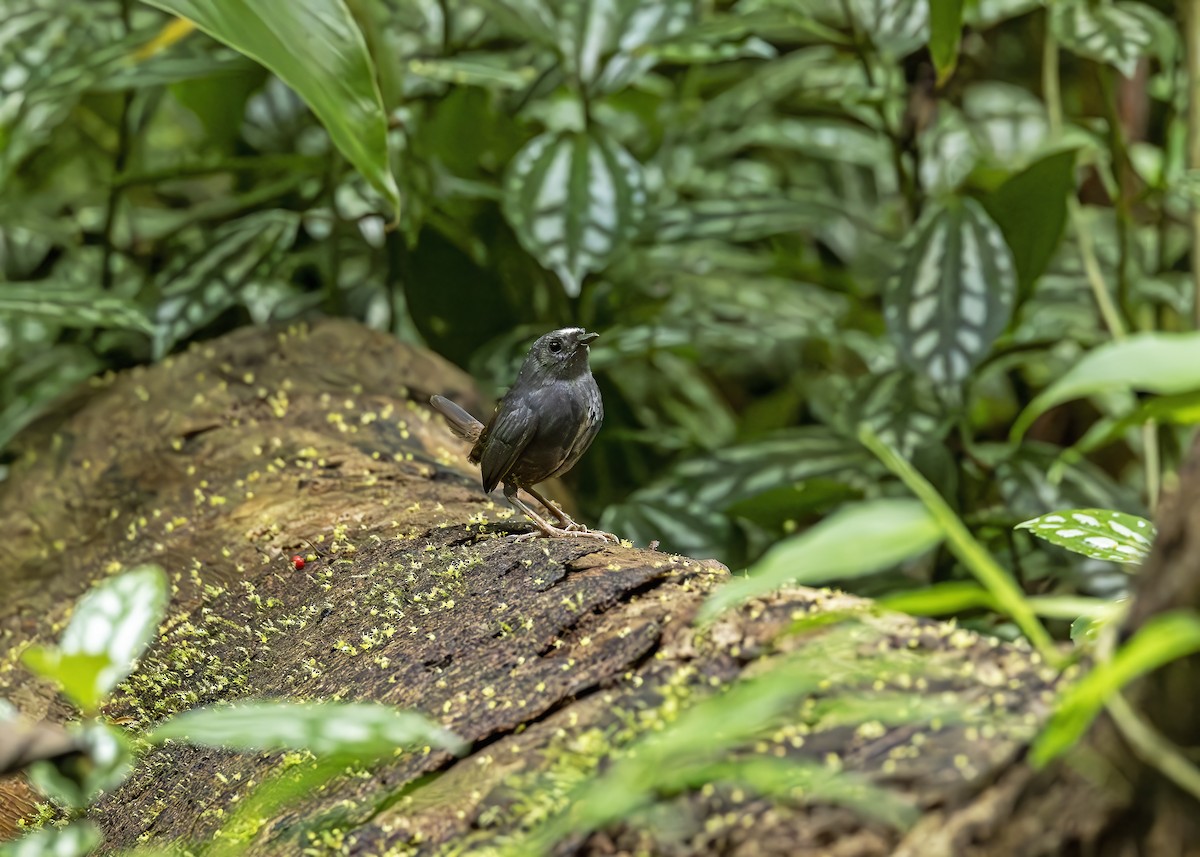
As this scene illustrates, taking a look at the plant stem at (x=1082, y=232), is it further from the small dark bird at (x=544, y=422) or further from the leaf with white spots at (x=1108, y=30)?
the small dark bird at (x=544, y=422)

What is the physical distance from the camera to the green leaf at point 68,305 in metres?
2.73

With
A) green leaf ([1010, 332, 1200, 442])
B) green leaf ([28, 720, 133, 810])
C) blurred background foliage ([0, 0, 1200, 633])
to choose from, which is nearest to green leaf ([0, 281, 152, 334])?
blurred background foliage ([0, 0, 1200, 633])

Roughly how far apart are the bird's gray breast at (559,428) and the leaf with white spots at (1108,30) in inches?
56.9

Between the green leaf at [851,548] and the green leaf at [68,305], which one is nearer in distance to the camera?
the green leaf at [851,548]

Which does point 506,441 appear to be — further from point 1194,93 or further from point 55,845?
point 1194,93

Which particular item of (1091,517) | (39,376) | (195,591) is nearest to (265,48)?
(195,591)

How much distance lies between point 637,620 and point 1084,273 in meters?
2.57

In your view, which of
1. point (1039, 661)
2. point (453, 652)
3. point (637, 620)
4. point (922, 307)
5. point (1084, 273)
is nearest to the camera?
point (1039, 661)

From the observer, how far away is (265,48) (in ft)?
5.62

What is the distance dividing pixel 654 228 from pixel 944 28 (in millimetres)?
952

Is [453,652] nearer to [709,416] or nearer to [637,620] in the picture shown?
[637,620]

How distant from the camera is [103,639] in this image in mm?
1096

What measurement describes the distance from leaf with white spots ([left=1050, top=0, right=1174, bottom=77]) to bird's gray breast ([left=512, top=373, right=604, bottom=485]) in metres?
1.45

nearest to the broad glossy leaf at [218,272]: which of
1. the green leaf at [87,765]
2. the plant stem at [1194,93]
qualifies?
the green leaf at [87,765]
